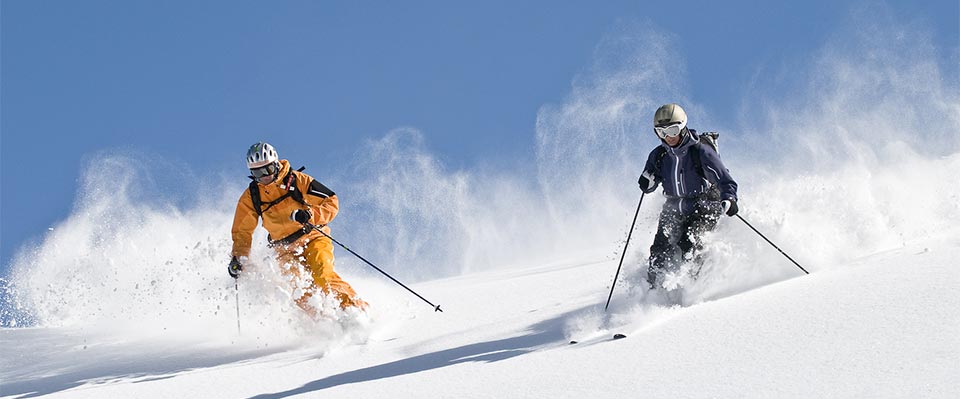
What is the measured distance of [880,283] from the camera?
610 cm

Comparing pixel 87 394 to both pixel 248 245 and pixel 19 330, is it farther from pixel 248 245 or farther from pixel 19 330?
pixel 19 330

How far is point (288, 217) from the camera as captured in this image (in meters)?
8.68

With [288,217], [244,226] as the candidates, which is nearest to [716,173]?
[288,217]

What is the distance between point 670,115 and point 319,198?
3608mm

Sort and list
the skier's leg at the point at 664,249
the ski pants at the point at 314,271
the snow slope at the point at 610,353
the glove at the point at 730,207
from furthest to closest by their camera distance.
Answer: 1. the ski pants at the point at 314,271
2. the skier's leg at the point at 664,249
3. the glove at the point at 730,207
4. the snow slope at the point at 610,353

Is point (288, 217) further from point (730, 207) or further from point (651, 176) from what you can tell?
point (730, 207)

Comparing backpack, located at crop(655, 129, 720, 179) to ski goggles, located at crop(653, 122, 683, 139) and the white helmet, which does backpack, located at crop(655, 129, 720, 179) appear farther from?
the white helmet

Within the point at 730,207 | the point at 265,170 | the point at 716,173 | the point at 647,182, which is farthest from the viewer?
the point at 265,170


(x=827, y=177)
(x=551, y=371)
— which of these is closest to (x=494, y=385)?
(x=551, y=371)

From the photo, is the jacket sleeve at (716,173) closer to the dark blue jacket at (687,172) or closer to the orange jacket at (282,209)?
the dark blue jacket at (687,172)

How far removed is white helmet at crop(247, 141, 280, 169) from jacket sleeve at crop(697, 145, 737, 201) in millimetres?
4047

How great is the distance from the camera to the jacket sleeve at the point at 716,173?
23.7 feet

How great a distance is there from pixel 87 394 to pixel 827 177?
7.75 meters

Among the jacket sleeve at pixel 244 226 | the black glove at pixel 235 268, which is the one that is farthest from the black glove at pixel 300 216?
the black glove at pixel 235 268
